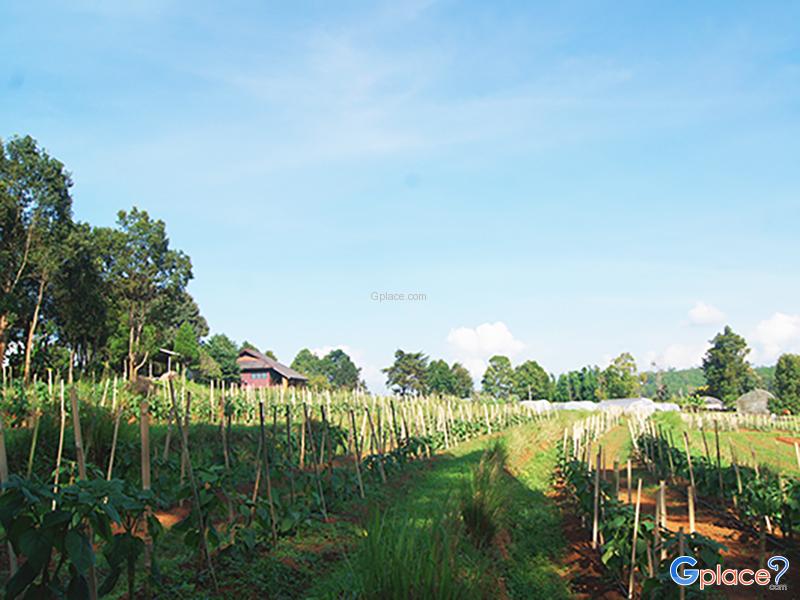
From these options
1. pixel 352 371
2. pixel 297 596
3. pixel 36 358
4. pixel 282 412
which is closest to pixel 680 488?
pixel 297 596

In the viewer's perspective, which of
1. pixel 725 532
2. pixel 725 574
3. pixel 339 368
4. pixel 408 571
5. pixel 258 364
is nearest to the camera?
pixel 408 571

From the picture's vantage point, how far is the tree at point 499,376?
→ 7188 centimetres

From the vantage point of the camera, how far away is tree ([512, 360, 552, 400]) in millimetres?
72188

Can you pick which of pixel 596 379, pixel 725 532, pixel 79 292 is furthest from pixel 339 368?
pixel 725 532

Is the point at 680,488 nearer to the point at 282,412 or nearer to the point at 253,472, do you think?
the point at 253,472

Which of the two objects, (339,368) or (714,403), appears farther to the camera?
(339,368)

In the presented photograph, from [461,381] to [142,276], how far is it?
46.8m

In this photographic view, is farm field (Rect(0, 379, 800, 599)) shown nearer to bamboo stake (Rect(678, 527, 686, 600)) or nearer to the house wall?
bamboo stake (Rect(678, 527, 686, 600))

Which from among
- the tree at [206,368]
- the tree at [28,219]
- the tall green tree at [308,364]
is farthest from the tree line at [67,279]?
the tall green tree at [308,364]

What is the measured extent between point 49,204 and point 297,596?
24556mm

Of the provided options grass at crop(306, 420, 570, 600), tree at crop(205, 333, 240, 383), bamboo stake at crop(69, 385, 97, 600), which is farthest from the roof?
bamboo stake at crop(69, 385, 97, 600)

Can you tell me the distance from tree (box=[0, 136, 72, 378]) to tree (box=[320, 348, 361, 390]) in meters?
68.3

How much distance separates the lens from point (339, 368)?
340 ft

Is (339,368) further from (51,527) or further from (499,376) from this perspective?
(51,527)
